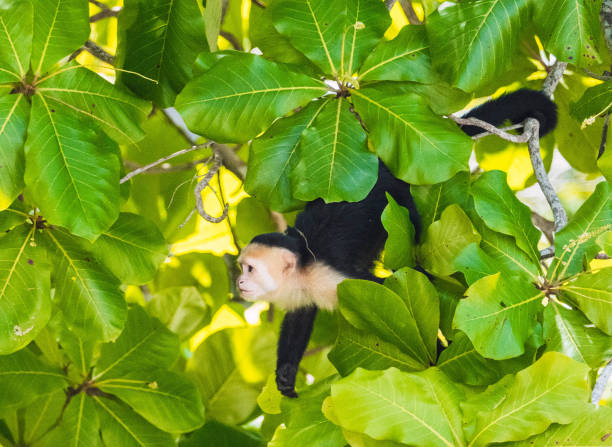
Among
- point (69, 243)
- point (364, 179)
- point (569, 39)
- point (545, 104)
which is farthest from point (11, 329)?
point (545, 104)

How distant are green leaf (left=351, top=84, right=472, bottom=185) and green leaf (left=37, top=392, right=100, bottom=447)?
1.01 meters

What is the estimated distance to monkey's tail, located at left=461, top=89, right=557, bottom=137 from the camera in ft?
5.57

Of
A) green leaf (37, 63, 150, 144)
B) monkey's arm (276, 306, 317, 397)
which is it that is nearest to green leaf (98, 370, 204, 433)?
monkey's arm (276, 306, 317, 397)

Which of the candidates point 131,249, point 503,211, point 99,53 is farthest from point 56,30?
point 503,211

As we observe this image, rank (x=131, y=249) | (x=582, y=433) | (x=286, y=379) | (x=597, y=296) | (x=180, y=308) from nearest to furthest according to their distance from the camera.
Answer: (x=582, y=433) < (x=597, y=296) < (x=131, y=249) < (x=286, y=379) < (x=180, y=308)

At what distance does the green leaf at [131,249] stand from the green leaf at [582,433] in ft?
2.83

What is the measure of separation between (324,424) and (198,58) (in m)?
0.74

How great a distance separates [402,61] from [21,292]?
0.88 metres

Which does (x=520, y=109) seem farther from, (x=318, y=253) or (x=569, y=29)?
(x=318, y=253)

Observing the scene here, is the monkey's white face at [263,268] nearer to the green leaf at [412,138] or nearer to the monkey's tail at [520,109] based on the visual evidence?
the green leaf at [412,138]

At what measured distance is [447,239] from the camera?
1315 millimetres

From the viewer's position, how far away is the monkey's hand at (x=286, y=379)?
5.38ft

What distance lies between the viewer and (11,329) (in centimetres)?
130

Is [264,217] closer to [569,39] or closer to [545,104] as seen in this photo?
[545,104]
